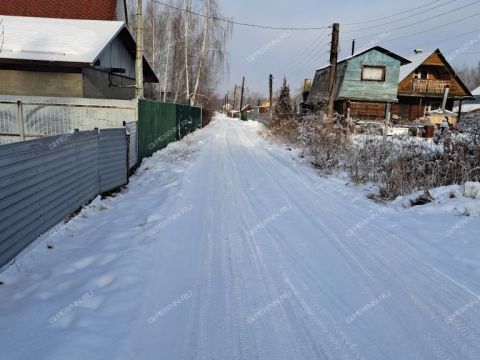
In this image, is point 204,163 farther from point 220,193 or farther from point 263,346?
point 263,346

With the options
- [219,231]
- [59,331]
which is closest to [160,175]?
[219,231]

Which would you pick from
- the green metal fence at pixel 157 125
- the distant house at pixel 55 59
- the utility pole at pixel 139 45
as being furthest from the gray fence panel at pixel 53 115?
the distant house at pixel 55 59

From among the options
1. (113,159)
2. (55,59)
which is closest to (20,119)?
(55,59)

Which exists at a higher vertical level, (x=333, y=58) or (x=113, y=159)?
(x=333, y=58)

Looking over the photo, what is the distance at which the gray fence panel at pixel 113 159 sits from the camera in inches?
296

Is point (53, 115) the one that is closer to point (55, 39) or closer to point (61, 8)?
point (55, 39)

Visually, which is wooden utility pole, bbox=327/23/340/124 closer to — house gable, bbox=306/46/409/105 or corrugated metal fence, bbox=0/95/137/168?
corrugated metal fence, bbox=0/95/137/168

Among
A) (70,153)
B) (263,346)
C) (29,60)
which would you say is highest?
(29,60)

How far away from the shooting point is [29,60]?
14.2 metres

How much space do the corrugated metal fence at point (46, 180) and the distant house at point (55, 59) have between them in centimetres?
866

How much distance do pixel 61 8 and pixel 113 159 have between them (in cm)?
1718

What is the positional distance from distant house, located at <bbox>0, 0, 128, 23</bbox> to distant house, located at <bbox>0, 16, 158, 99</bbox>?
11.0 ft

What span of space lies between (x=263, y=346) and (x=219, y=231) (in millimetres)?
2762

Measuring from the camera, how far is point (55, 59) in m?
14.2
